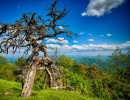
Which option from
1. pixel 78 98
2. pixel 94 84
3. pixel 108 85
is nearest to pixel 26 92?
pixel 78 98

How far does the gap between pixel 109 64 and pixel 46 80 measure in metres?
59.4

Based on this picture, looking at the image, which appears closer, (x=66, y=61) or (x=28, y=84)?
(x=28, y=84)

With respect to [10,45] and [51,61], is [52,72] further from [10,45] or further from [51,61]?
[10,45]

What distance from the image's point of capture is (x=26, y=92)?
11.7 meters

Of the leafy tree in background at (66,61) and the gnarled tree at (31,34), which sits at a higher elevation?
the gnarled tree at (31,34)

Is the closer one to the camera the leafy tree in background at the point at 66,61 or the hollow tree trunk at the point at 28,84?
the hollow tree trunk at the point at 28,84

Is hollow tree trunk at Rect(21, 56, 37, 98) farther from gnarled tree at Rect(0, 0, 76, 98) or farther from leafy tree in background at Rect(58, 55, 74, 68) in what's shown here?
leafy tree in background at Rect(58, 55, 74, 68)

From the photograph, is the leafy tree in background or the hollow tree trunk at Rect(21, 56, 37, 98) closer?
the hollow tree trunk at Rect(21, 56, 37, 98)

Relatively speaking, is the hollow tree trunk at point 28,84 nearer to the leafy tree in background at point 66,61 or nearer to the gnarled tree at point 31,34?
the gnarled tree at point 31,34

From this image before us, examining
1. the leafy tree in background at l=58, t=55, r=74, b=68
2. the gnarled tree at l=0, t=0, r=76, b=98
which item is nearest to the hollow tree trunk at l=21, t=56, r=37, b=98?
the gnarled tree at l=0, t=0, r=76, b=98

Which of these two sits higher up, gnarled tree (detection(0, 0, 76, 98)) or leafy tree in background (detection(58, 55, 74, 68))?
gnarled tree (detection(0, 0, 76, 98))

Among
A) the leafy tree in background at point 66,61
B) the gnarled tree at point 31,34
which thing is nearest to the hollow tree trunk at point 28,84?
the gnarled tree at point 31,34

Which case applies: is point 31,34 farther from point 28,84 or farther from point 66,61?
point 66,61

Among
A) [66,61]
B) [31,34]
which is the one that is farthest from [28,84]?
[66,61]
